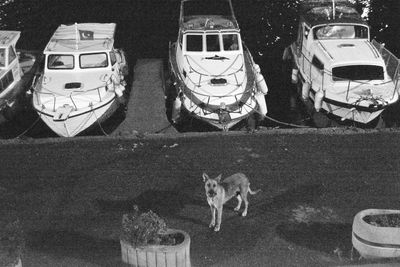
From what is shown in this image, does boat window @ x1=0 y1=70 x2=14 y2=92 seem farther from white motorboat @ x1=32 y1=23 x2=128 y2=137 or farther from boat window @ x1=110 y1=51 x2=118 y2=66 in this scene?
boat window @ x1=110 y1=51 x2=118 y2=66

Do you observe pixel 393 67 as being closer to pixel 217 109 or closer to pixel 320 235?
pixel 217 109

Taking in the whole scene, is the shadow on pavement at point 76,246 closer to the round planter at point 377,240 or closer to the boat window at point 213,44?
the round planter at point 377,240

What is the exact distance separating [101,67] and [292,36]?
35.4ft

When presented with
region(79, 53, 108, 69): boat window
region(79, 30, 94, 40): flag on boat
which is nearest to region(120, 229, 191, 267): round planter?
region(79, 53, 108, 69): boat window

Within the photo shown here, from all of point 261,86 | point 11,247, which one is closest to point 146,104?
point 261,86

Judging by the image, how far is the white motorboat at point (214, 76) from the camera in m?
18.7

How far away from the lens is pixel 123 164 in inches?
626

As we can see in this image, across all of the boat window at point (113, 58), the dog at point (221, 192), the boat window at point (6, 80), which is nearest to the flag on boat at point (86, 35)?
the boat window at point (113, 58)

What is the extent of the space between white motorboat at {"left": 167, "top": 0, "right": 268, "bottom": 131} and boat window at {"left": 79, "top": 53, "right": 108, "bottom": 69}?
243cm

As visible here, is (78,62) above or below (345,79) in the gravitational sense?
above

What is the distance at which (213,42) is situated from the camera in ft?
69.4

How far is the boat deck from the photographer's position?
64.8 ft

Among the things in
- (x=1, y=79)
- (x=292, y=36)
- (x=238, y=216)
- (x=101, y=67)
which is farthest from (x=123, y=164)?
(x=292, y=36)

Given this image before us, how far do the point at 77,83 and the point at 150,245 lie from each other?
981 cm
